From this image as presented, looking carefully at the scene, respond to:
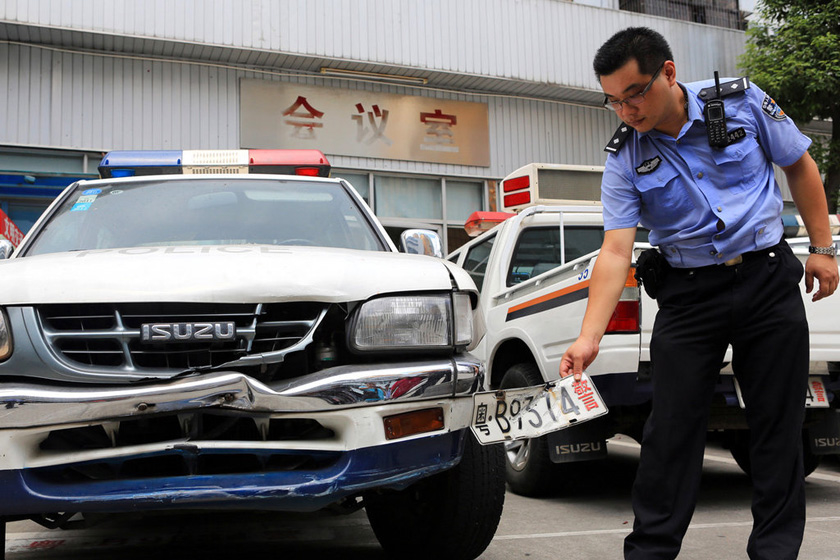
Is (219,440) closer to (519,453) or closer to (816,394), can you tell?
(519,453)

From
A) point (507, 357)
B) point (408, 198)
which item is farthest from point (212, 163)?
point (408, 198)

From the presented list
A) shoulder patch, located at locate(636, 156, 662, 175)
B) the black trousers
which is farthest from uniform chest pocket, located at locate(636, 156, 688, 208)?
the black trousers

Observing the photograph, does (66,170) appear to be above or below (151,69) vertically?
below

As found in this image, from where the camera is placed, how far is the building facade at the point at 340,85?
467 inches

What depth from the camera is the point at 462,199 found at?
14336 millimetres

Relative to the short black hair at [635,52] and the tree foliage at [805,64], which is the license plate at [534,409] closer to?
the short black hair at [635,52]

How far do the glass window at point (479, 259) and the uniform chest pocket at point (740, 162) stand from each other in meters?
3.61

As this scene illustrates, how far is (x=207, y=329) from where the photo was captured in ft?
8.46

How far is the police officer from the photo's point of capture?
264 cm

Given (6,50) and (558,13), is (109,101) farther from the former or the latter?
(558,13)

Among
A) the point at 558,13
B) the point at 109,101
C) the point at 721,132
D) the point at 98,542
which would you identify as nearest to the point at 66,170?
the point at 109,101

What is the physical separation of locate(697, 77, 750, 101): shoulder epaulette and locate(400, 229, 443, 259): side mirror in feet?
4.71

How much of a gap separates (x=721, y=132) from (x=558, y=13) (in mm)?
12483

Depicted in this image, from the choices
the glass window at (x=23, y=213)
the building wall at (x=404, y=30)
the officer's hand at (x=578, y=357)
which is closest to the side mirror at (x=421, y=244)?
the officer's hand at (x=578, y=357)
